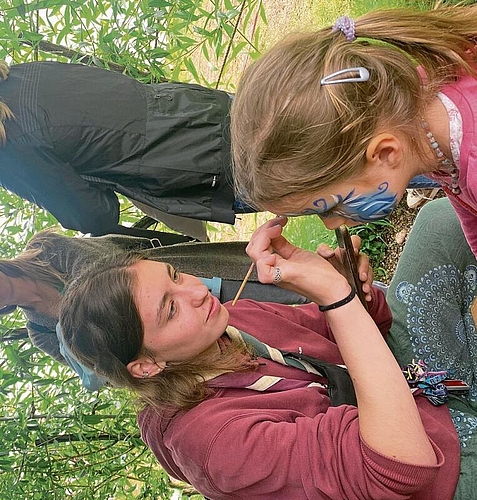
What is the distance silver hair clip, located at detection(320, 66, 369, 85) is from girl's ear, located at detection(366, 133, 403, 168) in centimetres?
14

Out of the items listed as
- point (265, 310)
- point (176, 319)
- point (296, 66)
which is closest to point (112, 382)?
point (176, 319)

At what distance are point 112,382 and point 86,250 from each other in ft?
2.29

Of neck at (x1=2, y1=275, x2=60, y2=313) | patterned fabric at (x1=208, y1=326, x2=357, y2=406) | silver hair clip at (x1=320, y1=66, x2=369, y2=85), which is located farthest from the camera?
neck at (x1=2, y1=275, x2=60, y2=313)

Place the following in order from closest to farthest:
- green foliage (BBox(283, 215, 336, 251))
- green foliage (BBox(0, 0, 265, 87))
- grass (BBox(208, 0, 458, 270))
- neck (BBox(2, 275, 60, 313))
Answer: neck (BBox(2, 275, 60, 313)), green foliage (BBox(0, 0, 265, 87)), grass (BBox(208, 0, 458, 270)), green foliage (BBox(283, 215, 336, 251))

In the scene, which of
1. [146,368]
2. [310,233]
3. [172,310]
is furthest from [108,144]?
[310,233]

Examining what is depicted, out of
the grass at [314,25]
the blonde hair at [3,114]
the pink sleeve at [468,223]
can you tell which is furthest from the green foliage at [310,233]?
the blonde hair at [3,114]

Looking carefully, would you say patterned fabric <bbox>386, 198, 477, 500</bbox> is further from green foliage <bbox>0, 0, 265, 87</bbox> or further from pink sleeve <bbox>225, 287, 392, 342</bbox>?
green foliage <bbox>0, 0, 265, 87</bbox>

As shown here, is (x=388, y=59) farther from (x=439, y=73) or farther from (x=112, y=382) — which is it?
(x=112, y=382)

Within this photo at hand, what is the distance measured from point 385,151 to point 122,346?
92cm

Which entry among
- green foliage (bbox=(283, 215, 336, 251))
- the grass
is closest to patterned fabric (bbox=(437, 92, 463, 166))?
the grass

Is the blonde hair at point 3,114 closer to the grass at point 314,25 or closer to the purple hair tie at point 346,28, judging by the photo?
the purple hair tie at point 346,28

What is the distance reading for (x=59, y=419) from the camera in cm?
287

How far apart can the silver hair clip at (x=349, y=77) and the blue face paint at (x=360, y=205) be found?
0.90ft

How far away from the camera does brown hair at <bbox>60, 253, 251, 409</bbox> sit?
71.7 inches
